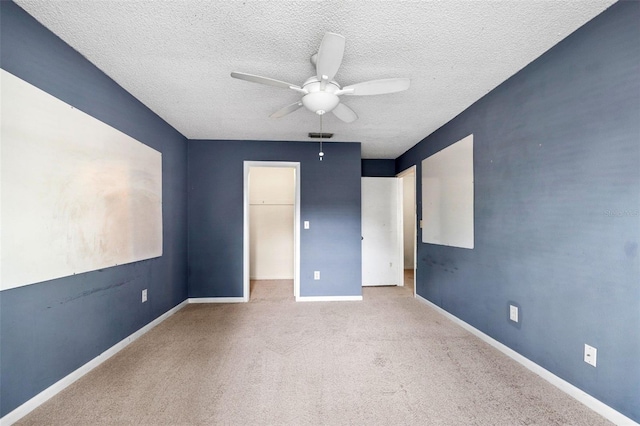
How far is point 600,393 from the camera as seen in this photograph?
1545mm

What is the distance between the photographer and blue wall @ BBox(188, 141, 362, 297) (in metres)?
3.79

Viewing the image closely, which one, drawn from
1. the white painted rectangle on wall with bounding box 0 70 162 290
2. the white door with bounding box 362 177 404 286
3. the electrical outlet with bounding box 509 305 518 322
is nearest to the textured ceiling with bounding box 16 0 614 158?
the white painted rectangle on wall with bounding box 0 70 162 290

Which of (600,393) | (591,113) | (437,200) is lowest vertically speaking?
(600,393)

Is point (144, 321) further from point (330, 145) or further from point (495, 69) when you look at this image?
point (495, 69)

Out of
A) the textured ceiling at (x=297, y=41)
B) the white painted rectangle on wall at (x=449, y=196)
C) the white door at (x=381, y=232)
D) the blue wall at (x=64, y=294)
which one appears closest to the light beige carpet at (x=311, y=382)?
the blue wall at (x=64, y=294)

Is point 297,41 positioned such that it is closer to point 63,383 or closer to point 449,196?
point 449,196

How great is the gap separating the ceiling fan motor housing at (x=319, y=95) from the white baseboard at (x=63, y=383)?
2.52 meters

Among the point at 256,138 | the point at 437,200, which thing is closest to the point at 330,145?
the point at 256,138

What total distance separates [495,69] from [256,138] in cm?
284

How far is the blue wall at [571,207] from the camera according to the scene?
1.42 m

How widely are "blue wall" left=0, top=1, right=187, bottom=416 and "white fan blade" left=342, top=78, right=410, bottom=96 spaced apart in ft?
6.16

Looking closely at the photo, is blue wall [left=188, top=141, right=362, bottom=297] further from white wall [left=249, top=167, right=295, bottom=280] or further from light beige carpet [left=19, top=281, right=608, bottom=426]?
white wall [left=249, top=167, right=295, bottom=280]

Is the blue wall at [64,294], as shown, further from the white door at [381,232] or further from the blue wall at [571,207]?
the blue wall at [571,207]

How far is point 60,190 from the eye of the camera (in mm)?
1717
